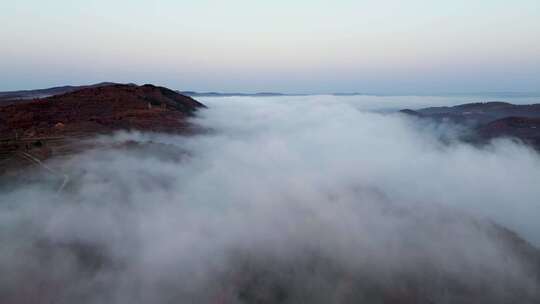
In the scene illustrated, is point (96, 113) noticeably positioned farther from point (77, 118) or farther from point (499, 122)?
point (499, 122)

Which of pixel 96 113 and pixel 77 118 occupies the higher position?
pixel 96 113

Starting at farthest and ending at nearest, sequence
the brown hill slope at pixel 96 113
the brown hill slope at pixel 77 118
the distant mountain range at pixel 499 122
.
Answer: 1. the distant mountain range at pixel 499 122
2. the brown hill slope at pixel 96 113
3. the brown hill slope at pixel 77 118

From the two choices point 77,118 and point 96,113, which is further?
point 96,113

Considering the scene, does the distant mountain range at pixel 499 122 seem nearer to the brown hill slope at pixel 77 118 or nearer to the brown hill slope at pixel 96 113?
the brown hill slope at pixel 77 118

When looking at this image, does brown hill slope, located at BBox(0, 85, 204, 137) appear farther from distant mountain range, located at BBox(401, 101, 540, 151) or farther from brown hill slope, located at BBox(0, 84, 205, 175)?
distant mountain range, located at BBox(401, 101, 540, 151)

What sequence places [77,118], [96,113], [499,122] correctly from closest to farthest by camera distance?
1. [77,118]
2. [96,113]
3. [499,122]

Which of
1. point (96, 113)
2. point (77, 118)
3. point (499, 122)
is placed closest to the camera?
point (77, 118)

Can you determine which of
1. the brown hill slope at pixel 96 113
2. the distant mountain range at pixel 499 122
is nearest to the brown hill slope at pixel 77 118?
the brown hill slope at pixel 96 113

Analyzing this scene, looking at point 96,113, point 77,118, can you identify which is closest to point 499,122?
point 96,113

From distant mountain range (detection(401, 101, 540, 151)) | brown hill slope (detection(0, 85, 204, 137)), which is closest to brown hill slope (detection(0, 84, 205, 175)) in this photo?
brown hill slope (detection(0, 85, 204, 137))

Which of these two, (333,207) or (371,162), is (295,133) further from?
(333,207)

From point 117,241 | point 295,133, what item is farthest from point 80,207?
point 295,133
